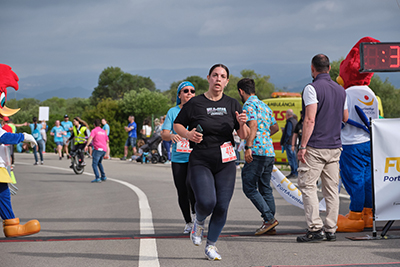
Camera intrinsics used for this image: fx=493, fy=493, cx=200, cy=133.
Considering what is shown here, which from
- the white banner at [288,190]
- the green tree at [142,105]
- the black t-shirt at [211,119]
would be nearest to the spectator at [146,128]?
the white banner at [288,190]

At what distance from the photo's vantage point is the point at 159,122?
22.9 m

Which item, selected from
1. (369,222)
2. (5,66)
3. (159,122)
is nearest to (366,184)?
(369,222)

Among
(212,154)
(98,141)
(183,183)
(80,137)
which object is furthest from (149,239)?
(80,137)

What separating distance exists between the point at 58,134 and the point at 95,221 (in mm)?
19768

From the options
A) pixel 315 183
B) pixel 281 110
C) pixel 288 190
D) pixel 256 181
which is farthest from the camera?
pixel 281 110

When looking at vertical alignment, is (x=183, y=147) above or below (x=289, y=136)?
above

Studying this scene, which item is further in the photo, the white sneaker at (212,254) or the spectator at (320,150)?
the spectator at (320,150)

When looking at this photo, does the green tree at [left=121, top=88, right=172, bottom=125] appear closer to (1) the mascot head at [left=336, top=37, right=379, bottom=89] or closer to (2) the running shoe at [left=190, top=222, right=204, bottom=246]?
(1) the mascot head at [left=336, top=37, right=379, bottom=89]

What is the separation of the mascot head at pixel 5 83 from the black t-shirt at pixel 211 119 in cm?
297

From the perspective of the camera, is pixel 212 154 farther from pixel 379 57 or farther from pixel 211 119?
pixel 379 57

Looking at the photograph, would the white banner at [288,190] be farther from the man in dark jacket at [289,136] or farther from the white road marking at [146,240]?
the man in dark jacket at [289,136]

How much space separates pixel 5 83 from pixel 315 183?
453 centimetres

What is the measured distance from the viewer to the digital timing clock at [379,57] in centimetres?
675

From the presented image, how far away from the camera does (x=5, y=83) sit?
7062mm
